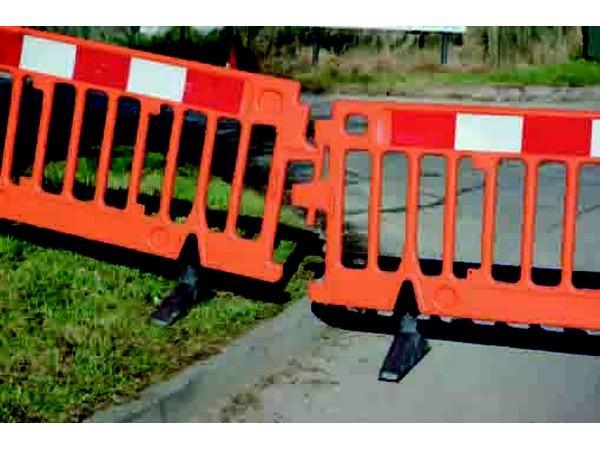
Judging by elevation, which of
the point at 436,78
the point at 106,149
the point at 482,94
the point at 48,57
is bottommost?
the point at 106,149

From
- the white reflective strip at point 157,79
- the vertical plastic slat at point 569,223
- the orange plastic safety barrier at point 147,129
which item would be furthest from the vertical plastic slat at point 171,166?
the vertical plastic slat at point 569,223

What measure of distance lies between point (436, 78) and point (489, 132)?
14903 millimetres

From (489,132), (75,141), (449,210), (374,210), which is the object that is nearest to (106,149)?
(75,141)

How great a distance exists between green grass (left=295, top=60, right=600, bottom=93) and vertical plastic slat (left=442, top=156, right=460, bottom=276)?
534 inches

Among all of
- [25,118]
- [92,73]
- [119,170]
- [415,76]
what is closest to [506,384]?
[92,73]

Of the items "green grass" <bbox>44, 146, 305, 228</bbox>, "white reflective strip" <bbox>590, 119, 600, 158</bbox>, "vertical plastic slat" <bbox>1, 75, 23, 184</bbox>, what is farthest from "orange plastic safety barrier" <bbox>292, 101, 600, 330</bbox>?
"green grass" <bbox>44, 146, 305, 228</bbox>

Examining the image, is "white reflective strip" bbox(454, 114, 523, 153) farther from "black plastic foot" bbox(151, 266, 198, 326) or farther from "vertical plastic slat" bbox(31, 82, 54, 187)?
"vertical plastic slat" bbox(31, 82, 54, 187)

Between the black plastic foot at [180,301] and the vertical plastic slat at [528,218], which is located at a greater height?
the vertical plastic slat at [528,218]

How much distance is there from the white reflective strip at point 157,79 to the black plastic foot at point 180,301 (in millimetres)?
900

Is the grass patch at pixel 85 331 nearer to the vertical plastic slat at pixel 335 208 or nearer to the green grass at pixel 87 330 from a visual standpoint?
the green grass at pixel 87 330

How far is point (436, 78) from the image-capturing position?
19.2 meters

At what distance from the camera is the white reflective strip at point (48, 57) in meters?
5.32

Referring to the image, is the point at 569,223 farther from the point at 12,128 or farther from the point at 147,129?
the point at 12,128

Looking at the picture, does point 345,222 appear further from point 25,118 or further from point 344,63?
point 344,63
